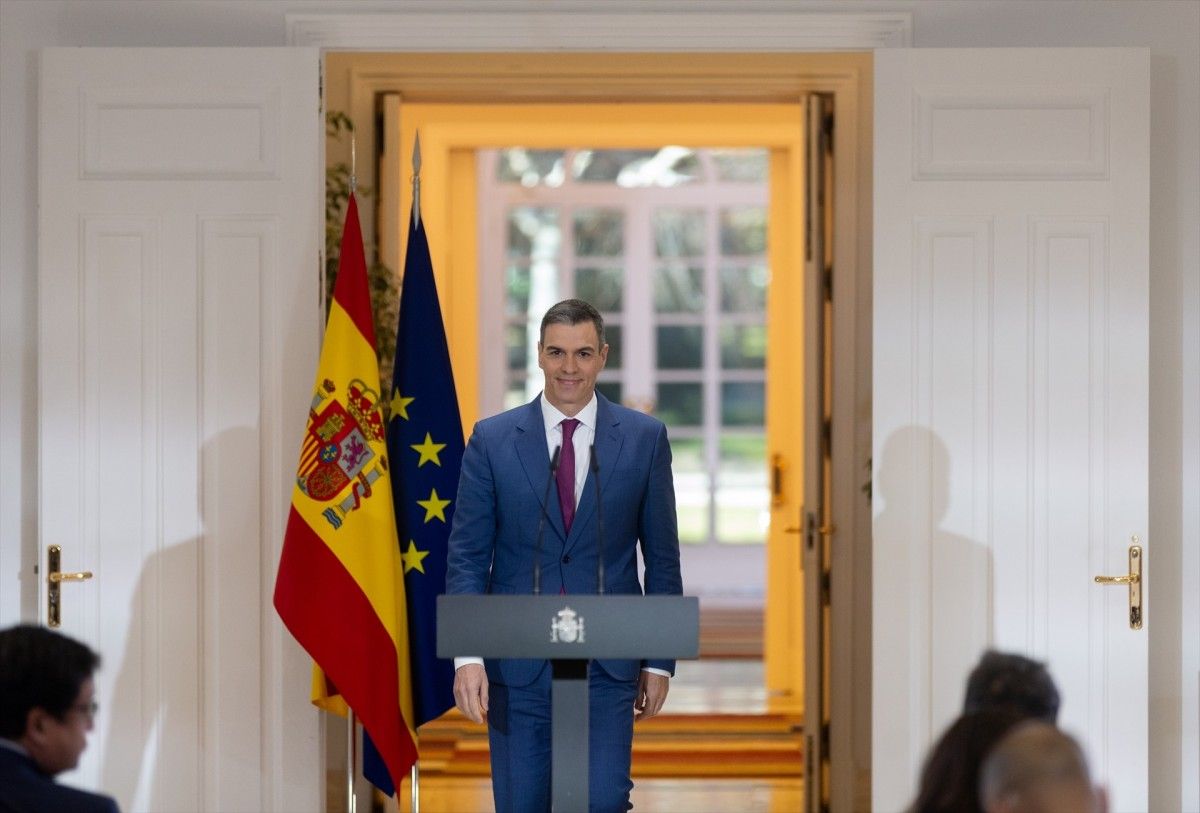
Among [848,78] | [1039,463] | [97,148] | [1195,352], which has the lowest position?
[1039,463]

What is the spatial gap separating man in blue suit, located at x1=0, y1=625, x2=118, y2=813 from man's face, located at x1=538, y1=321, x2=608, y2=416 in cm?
134

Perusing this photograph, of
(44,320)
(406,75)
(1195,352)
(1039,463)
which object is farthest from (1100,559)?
(44,320)

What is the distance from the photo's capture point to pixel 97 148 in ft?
13.4

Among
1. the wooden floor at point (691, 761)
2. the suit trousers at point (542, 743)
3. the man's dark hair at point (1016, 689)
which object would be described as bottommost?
the wooden floor at point (691, 761)

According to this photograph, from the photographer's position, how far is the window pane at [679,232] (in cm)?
932

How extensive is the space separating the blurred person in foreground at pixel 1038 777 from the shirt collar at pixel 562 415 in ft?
5.51

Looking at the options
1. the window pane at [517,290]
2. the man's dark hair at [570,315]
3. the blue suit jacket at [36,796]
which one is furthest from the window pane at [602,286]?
the blue suit jacket at [36,796]

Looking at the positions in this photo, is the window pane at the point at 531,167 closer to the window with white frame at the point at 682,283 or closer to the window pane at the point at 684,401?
the window with white frame at the point at 682,283

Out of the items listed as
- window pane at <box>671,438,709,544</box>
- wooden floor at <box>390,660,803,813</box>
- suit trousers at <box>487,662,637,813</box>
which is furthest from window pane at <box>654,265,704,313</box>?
suit trousers at <box>487,662,637,813</box>

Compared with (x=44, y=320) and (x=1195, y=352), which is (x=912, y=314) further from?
(x=44, y=320)

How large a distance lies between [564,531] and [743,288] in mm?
6284

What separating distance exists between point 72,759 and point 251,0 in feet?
9.19

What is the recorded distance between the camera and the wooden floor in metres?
5.57

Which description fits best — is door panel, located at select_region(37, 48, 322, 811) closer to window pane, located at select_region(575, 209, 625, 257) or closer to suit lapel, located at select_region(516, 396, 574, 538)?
suit lapel, located at select_region(516, 396, 574, 538)
